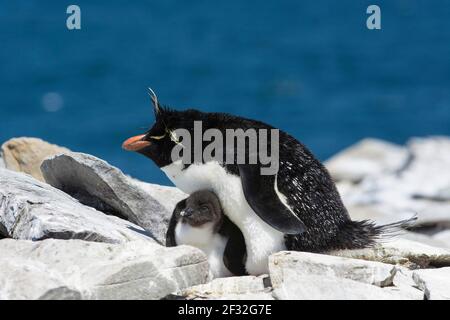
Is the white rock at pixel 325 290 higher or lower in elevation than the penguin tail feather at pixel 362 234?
lower

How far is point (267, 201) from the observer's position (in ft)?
16.4

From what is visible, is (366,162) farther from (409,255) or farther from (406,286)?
(406,286)

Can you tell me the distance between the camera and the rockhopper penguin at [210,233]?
512 cm

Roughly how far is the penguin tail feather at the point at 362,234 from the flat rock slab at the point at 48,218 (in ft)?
3.33

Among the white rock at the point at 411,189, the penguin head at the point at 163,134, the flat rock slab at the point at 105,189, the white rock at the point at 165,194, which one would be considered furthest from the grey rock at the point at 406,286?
the white rock at the point at 411,189

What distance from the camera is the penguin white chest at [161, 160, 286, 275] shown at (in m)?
5.11

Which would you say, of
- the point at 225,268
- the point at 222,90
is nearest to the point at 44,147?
the point at 225,268

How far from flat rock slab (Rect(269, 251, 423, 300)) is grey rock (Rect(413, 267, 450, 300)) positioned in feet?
0.19

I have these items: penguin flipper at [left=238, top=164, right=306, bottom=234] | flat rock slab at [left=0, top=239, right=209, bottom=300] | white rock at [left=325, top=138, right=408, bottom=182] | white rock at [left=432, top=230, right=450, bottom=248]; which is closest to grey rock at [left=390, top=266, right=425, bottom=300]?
penguin flipper at [left=238, top=164, right=306, bottom=234]

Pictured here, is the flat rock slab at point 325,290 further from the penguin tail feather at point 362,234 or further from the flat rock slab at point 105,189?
the flat rock slab at point 105,189

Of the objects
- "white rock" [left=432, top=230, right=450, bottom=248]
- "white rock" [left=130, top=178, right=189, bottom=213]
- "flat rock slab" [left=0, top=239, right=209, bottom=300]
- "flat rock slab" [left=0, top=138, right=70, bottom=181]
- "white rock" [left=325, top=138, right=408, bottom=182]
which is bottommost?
"white rock" [left=432, top=230, right=450, bottom=248]

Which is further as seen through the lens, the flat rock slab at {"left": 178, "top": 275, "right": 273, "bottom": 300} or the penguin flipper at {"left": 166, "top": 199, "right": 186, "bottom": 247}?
the penguin flipper at {"left": 166, "top": 199, "right": 186, "bottom": 247}

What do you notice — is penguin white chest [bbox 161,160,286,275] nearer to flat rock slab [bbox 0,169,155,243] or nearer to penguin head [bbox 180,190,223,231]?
penguin head [bbox 180,190,223,231]

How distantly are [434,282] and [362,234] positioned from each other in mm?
585
